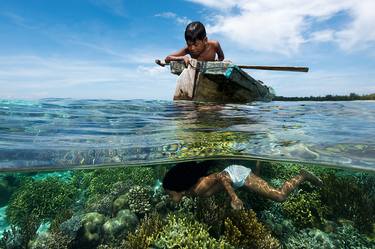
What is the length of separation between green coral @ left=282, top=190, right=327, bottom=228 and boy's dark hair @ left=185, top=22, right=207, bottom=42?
5.97 m

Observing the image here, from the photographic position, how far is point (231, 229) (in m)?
7.59

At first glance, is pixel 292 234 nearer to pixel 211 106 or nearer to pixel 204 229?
pixel 204 229

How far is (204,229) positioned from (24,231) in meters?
5.35

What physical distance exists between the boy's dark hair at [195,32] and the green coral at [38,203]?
6928mm

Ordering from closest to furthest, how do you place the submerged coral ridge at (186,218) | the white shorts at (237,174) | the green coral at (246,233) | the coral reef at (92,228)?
1. the green coral at (246,233)
2. the submerged coral ridge at (186,218)
3. the white shorts at (237,174)
4. the coral reef at (92,228)

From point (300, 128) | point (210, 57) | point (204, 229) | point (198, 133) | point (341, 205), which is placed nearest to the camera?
point (204, 229)

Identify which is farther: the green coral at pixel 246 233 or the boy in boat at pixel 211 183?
the boy in boat at pixel 211 183

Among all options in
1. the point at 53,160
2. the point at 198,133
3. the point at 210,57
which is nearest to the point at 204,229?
the point at 198,133

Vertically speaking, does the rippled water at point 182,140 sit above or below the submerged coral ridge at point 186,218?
above

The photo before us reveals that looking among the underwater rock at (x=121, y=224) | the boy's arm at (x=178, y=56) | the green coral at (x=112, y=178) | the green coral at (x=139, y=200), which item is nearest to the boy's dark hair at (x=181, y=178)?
the green coral at (x=139, y=200)

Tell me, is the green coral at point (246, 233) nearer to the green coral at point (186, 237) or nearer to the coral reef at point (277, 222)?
the green coral at point (186, 237)

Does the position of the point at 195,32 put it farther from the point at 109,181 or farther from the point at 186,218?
the point at 109,181

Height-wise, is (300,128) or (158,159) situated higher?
(300,128)

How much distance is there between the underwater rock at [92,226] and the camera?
882 cm
